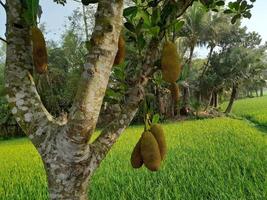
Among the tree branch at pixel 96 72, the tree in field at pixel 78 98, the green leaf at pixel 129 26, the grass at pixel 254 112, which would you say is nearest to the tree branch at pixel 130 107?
the tree in field at pixel 78 98

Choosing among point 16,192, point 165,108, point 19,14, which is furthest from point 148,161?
point 165,108

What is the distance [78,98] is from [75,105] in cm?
2

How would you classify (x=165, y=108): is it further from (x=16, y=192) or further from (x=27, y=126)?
(x=27, y=126)

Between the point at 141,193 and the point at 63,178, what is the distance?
9.15 feet

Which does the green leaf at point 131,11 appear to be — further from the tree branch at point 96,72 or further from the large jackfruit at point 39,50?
the large jackfruit at point 39,50

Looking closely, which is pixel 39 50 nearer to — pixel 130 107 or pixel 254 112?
pixel 130 107

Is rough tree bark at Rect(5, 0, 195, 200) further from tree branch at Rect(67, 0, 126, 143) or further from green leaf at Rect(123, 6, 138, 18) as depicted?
green leaf at Rect(123, 6, 138, 18)

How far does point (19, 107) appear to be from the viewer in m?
1.12

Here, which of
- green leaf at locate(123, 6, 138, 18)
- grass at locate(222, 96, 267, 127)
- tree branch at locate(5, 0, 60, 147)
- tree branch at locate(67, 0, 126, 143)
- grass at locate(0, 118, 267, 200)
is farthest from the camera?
grass at locate(222, 96, 267, 127)

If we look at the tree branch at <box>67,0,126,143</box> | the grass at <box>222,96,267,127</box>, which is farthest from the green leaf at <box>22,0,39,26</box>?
the grass at <box>222,96,267,127</box>

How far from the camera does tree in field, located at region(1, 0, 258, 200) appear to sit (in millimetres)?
991

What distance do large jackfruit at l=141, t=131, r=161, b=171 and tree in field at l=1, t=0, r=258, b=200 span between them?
0.08 meters

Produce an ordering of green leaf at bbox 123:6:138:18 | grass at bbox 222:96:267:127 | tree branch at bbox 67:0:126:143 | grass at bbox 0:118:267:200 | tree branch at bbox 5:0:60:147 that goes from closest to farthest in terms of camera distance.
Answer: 1. tree branch at bbox 67:0:126:143
2. tree branch at bbox 5:0:60:147
3. green leaf at bbox 123:6:138:18
4. grass at bbox 0:118:267:200
5. grass at bbox 222:96:267:127

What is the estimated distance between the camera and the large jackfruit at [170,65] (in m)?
1.05
